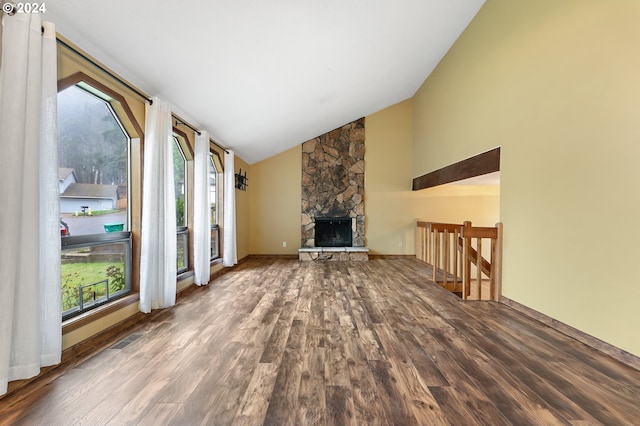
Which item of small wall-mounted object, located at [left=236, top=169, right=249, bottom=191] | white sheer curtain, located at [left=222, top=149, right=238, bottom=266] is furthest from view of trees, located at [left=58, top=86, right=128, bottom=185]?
small wall-mounted object, located at [left=236, top=169, right=249, bottom=191]

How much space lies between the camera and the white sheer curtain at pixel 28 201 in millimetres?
1726

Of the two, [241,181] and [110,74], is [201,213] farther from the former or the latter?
[241,181]

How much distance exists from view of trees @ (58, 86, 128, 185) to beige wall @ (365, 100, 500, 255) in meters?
5.51

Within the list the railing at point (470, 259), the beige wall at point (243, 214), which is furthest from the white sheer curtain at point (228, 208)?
the railing at point (470, 259)

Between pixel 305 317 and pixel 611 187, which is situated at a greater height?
pixel 611 187

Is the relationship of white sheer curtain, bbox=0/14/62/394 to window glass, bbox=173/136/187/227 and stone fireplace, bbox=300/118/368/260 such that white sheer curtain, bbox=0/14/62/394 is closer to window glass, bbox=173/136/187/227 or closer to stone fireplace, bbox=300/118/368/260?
window glass, bbox=173/136/187/227

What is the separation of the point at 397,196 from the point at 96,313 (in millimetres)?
6316

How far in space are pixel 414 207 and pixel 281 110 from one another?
411cm

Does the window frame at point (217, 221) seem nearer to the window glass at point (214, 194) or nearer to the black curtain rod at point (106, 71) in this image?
the window glass at point (214, 194)

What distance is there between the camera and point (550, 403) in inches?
66.7

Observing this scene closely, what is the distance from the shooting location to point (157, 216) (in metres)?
3.21

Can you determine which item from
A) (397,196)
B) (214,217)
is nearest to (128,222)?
(214,217)

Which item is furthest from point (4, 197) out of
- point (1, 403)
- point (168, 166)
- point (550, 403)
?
point (550, 403)

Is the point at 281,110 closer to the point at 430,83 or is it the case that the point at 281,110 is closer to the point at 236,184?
the point at 236,184
